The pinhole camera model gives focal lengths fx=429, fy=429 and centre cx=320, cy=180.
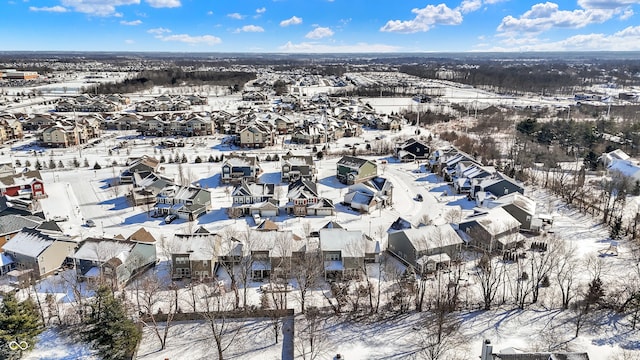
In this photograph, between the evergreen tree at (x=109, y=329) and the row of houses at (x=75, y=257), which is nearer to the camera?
the evergreen tree at (x=109, y=329)

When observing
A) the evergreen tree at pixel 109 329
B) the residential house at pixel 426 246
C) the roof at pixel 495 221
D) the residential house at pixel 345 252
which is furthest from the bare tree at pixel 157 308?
the roof at pixel 495 221

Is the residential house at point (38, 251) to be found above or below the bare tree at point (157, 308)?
above

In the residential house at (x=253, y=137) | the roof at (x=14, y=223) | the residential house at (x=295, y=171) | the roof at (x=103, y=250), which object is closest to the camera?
the roof at (x=103, y=250)

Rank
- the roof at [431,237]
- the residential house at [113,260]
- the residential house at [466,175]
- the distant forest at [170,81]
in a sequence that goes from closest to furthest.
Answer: the residential house at [113,260] < the roof at [431,237] < the residential house at [466,175] < the distant forest at [170,81]

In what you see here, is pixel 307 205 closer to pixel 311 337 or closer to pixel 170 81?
pixel 311 337

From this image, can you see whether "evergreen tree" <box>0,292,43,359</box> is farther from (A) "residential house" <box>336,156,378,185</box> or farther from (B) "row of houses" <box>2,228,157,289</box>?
(A) "residential house" <box>336,156,378,185</box>

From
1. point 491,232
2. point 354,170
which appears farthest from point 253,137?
point 491,232

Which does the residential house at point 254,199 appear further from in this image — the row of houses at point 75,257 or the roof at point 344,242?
the row of houses at point 75,257
